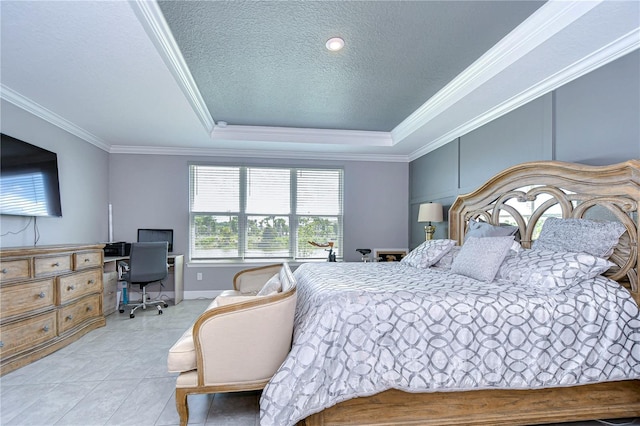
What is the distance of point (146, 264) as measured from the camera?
4262 mm

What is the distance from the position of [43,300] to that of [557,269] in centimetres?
418

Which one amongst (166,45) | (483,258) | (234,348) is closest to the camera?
(234,348)

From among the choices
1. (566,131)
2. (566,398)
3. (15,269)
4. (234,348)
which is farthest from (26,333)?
(566,131)

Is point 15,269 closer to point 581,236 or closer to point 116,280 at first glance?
point 116,280

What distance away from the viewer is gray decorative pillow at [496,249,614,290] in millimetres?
Result: 2023

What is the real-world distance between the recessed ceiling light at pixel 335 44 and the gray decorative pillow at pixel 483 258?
1986 mm

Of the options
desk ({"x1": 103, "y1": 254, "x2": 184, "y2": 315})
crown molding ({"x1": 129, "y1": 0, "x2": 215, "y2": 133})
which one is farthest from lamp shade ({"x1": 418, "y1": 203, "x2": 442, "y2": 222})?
desk ({"x1": 103, "y1": 254, "x2": 184, "y2": 315})

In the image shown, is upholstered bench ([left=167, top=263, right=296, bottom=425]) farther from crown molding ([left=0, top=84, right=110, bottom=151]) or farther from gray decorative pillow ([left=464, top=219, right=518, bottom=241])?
crown molding ([left=0, top=84, right=110, bottom=151])

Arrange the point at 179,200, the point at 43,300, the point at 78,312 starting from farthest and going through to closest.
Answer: the point at 179,200 < the point at 78,312 < the point at 43,300

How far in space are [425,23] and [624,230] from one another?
1922mm

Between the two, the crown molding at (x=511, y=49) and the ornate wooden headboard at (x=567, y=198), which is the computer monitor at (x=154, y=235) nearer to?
the crown molding at (x=511, y=49)

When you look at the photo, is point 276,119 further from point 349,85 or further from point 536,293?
point 536,293

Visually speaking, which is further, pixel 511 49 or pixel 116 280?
pixel 116 280

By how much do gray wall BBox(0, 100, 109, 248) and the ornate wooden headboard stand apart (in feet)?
15.7
